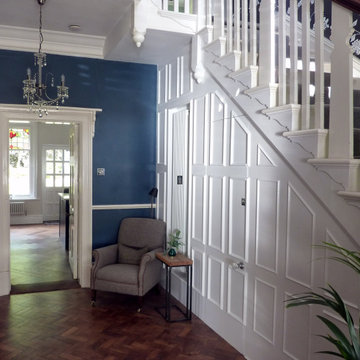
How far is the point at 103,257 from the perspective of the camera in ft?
16.7

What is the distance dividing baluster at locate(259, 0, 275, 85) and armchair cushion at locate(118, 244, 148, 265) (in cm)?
298

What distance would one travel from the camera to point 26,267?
6.66 meters

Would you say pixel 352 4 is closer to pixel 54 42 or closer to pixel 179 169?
pixel 179 169

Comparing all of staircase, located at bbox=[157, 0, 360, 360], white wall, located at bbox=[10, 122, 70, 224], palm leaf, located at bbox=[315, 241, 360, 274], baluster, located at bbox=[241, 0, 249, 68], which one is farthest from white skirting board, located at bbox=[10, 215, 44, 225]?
palm leaf, located at bbox=[315, 241, 360, 274]

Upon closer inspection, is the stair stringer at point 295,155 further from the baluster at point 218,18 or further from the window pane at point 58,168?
the window pane at point 58,168

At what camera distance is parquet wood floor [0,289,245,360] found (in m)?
3.74

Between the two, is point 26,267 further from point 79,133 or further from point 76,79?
point 76,79

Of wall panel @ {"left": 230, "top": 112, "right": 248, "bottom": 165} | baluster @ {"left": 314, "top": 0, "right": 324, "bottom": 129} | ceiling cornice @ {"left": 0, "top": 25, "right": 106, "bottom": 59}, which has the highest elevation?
ceiling cornice @ {"left": 0, "top": 25, "right": 106, "bottom": 59}

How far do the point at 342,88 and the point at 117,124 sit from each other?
384cm

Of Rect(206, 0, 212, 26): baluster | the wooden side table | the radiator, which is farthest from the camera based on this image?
the radiator

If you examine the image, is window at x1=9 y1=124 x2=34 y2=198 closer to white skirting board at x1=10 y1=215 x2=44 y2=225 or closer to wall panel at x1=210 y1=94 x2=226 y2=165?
white skirting board at x1=10 y1=215 x2=44 y2=225

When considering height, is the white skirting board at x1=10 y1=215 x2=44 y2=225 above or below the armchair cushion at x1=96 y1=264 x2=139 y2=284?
below

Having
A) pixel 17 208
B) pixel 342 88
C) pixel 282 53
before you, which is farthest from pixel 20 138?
pixel 342 88

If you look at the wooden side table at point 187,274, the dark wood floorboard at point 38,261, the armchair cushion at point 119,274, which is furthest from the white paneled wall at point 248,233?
the dark wood floorboard at point 38,261
